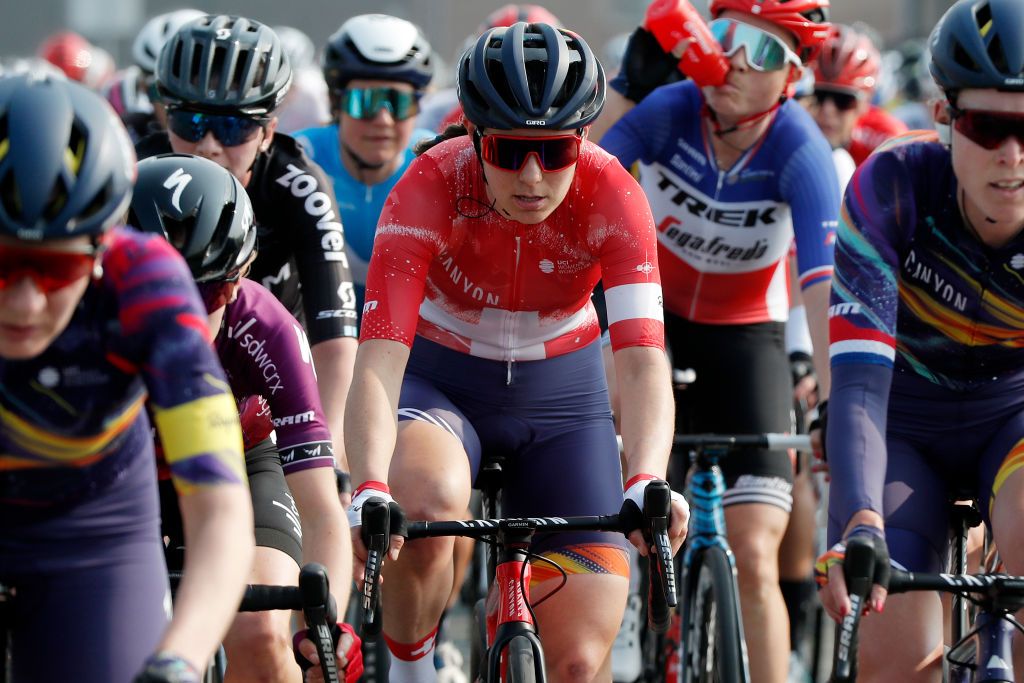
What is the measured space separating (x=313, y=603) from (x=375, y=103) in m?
4.63

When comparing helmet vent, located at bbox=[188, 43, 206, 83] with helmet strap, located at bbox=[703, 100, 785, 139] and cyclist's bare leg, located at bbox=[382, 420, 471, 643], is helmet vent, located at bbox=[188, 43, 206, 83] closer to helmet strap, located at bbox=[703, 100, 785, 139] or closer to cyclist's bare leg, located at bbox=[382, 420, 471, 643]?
cyclist's bare leg, located at bbox=[382, 420, 471, 643]

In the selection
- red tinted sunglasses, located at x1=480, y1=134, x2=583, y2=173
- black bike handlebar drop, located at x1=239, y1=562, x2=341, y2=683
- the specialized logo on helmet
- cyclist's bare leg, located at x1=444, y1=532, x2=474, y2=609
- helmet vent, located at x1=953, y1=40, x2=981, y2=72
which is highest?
helmet vent, located at x1=953, y1=40, x2=981, y2=72

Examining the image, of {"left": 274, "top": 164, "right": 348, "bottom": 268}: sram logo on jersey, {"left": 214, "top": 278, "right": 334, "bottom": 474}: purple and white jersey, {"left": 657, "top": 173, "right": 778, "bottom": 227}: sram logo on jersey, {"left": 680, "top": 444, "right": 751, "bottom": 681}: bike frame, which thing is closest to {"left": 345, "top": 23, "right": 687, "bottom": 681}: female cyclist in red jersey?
{"left": 214, "top": 278, "right": 334, "bottom": 474}: purple and white jersey

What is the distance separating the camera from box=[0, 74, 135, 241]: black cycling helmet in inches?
122

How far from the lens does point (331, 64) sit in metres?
8.25

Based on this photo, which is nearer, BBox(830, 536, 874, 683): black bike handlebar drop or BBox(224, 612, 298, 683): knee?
BBox(830, 536, 874, 683): black bike handlebar drop

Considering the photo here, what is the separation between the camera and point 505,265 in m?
5.16

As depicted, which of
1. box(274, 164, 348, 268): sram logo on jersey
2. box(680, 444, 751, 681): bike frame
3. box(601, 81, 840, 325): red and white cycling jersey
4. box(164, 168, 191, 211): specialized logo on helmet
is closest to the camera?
box(164, 168, 191, 211): specialized logo on helmet

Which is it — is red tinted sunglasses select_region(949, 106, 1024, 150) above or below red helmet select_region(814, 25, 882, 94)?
below

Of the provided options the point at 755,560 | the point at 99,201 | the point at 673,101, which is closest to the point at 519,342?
the point at 755,560

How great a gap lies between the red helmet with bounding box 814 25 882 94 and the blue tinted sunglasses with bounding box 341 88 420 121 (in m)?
3.31

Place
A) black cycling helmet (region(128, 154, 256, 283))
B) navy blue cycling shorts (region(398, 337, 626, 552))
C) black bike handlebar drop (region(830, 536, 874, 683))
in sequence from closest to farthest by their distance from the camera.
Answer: black bike handlebar drop (region(830, 536, 874, 683))
black cycling helmet (region(128, 154, 256, 283))
navy blue cycling shorts (region(398, 337, 626, 552))

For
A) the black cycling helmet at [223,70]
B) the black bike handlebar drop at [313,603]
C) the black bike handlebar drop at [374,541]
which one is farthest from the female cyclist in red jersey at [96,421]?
the black cycling helmet at [223,70]

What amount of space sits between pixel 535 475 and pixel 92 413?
1.97m
